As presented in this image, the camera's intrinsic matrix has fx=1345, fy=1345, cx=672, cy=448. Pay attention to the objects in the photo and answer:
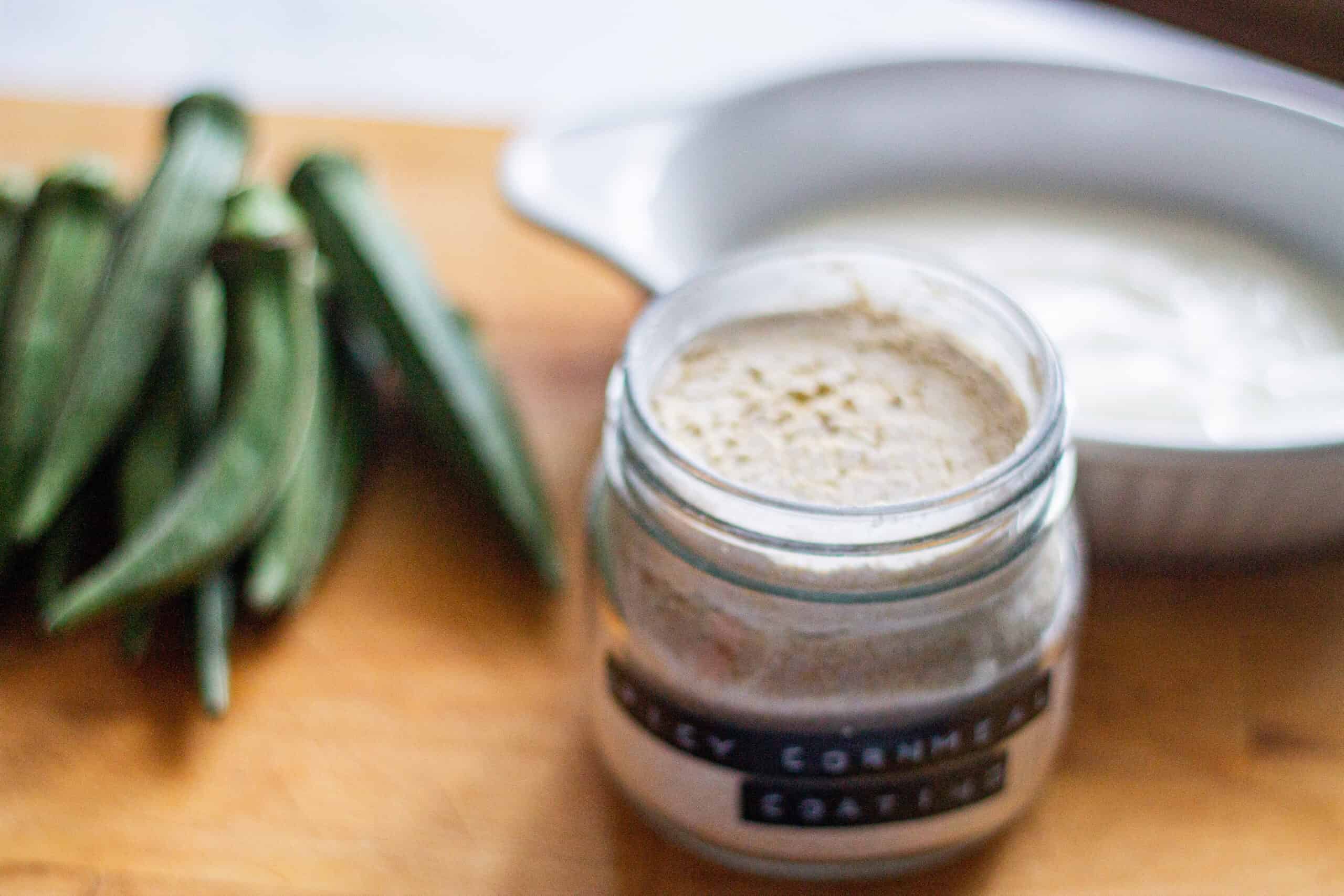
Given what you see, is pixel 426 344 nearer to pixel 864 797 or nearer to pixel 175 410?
pixel 175 410

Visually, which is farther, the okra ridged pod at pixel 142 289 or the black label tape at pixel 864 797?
the okra ridged pod at pixel 142 289

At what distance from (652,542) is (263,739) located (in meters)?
0.30

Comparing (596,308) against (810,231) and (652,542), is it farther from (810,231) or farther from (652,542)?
(652,542)

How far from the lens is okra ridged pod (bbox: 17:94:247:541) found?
836 millimetres

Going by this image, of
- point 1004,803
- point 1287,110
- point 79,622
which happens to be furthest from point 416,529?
point 1287,110

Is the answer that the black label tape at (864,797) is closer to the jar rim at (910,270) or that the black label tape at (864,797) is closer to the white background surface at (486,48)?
the jar rim at (910,270)

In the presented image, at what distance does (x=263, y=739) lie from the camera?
2.50 feet

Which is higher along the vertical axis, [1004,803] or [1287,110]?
[1287,110]

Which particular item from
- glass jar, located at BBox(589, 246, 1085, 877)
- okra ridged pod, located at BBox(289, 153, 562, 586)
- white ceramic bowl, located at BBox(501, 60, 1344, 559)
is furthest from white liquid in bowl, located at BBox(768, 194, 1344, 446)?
okra ridged pod, located at BBox(289, 153, 562, 586)

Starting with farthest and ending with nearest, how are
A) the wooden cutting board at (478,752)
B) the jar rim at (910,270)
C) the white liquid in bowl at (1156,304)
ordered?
the white liquid in bowl at (1156,304) < the wooden cutting board at (478,752) < the jar rim at (910,270)

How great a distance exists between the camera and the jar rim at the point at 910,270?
1.76 ft

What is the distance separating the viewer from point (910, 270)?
26.9 inches

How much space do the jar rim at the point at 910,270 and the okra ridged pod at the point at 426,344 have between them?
242mm

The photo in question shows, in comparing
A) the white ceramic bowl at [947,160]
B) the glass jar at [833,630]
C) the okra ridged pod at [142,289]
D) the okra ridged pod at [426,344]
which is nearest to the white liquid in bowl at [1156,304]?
the white ceramic bowl at [947,160]
